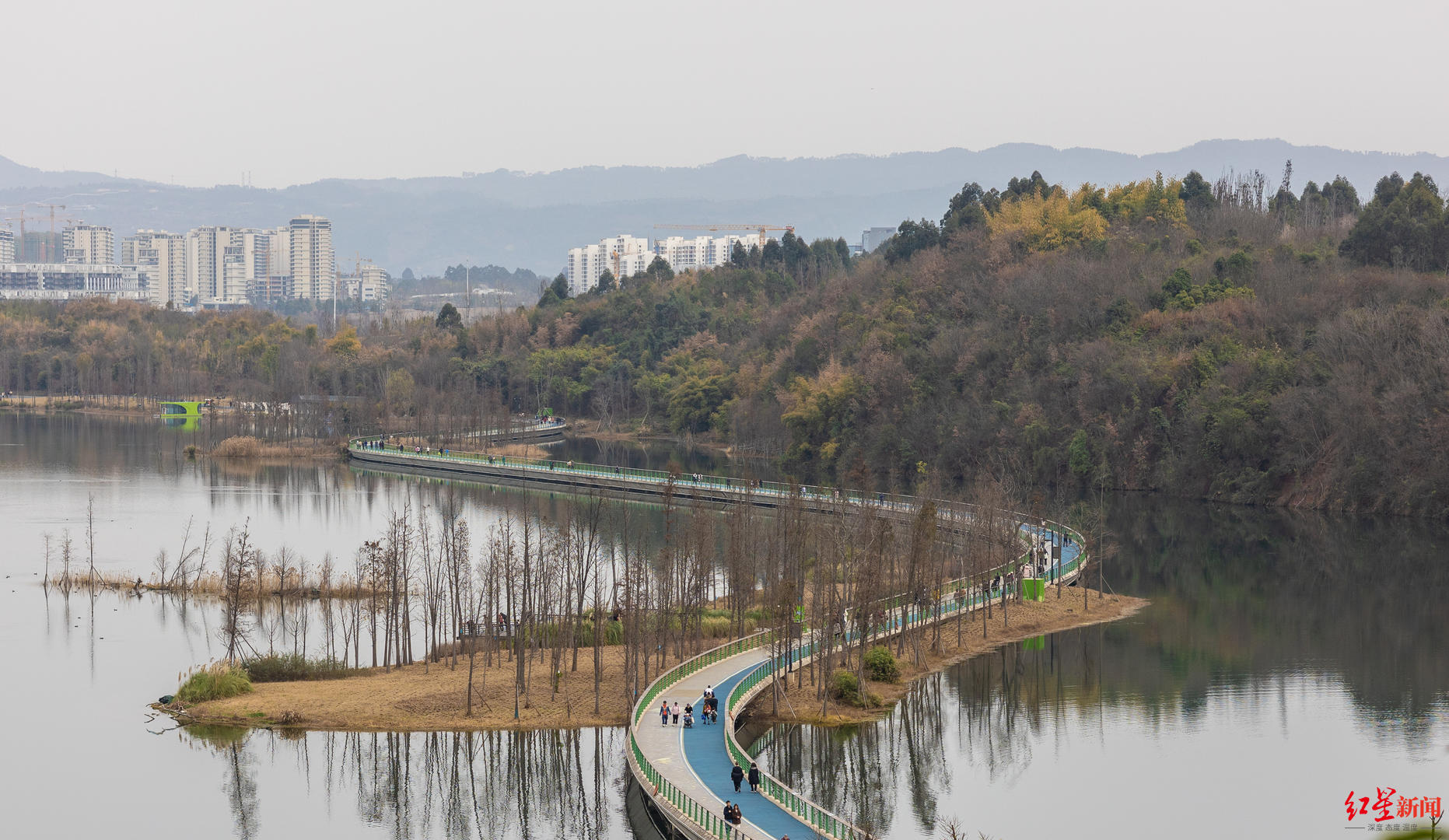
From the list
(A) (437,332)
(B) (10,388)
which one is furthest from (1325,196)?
(B) (10,388)

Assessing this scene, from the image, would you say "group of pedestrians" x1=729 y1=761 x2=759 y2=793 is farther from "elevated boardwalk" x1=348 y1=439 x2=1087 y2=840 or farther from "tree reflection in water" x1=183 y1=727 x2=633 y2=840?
"tree reflection in water" x1=183 y1=727 x2=633 y2=840

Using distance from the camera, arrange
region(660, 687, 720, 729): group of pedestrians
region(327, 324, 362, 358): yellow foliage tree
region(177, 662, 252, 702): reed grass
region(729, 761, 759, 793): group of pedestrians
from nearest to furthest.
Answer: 1. region(729, 761, 759, 793): group of pedestrians
2. region(660, 687, 720, 729): group of pedestrians
3. region(177, 662, 252, 702): reed grass
4. region(327, 324, 362, 358): yellow foliage tree

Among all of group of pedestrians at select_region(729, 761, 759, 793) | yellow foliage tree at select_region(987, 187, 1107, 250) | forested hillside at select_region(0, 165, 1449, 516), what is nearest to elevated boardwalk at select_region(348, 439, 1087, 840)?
group of pedestrians at select_region(729, 761, 759, 793)

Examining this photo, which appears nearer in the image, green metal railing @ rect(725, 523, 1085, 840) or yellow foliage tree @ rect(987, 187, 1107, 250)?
green metal railing @ rect(725, 523, 1085, 840)

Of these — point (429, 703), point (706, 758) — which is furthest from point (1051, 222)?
point (706, 758)

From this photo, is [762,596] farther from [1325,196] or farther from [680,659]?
[1325,196]

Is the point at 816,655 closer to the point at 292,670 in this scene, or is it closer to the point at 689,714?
the point at 689,714

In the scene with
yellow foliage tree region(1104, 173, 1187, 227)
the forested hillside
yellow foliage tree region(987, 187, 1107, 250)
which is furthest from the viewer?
yellow foliage tree region(1104, 173, 1187, 227)
